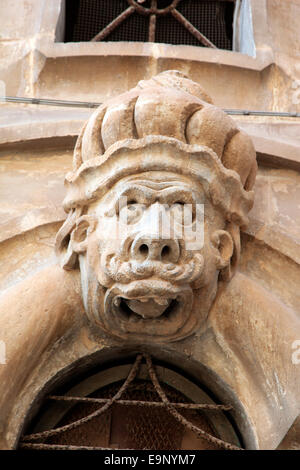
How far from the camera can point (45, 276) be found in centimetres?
311

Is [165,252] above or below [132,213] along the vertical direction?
below

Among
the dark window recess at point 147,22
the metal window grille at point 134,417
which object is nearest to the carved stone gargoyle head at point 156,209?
the metal window grille at point 134,417

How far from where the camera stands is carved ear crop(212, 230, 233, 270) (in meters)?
3.02

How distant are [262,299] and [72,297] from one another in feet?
2.52

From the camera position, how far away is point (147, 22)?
5.02 m

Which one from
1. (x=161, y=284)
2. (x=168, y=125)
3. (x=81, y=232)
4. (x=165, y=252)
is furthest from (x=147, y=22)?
(x=161, y=284)

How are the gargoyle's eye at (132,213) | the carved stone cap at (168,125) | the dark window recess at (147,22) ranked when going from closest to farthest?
the gargoyle's eye at (132,213)
the carved stone cap at (168,125)
the dark window recess at (147,22)

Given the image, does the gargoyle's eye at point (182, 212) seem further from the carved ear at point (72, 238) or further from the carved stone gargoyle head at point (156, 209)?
the carved ear at point (72, 238)

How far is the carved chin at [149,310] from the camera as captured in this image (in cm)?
276

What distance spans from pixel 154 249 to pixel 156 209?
0.19 m

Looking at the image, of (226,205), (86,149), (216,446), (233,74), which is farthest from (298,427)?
(233,74)

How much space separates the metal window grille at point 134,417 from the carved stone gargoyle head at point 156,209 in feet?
0.86

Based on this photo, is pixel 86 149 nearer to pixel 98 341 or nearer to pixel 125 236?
pixel 125 236

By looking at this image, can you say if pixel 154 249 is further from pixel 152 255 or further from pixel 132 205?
pixel 132 205
